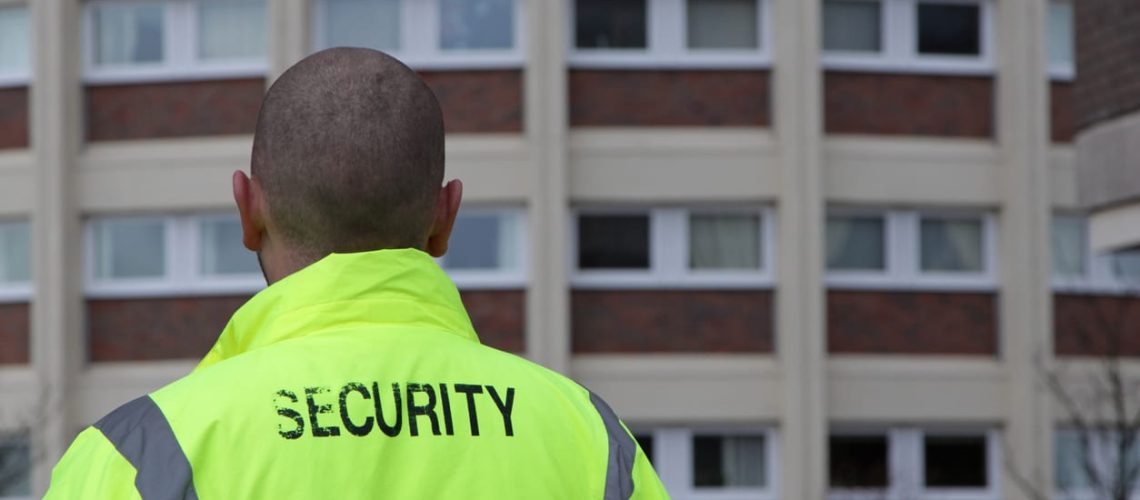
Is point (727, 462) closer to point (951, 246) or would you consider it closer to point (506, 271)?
point (506, 271)

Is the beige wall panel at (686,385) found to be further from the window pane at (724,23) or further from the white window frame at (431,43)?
the window pane at (724,23)

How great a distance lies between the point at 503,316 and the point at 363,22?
3900 mm

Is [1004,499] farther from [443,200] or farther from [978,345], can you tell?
[443,200]

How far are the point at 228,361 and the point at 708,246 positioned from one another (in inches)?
884

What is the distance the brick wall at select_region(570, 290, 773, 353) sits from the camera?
24.1 meters

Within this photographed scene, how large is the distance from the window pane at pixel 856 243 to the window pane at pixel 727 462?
2.34 meters

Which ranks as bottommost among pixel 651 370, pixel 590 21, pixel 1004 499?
pixel 1004 499

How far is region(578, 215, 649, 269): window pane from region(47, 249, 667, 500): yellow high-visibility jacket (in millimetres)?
22084

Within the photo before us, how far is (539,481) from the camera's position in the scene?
226cm

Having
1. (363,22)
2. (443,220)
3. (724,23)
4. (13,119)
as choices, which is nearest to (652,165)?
(724,23)

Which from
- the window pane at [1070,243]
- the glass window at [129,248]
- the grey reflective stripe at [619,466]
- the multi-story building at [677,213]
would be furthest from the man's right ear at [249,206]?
the window pane at [1070,243]

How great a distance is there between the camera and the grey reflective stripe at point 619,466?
2.29 m

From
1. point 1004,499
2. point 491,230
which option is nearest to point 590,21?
point 491,230

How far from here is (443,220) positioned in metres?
2.50
